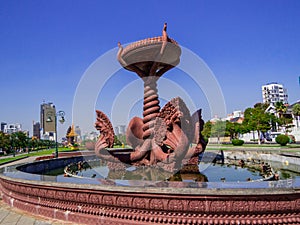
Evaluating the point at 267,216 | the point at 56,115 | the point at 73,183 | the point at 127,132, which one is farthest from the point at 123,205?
the point at 56,115

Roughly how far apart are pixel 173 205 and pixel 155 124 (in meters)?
6.08

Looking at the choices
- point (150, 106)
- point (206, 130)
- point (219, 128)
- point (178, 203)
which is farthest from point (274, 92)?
point (178, 203)

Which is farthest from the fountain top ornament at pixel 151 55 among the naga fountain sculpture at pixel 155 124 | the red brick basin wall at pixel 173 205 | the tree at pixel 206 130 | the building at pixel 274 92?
the building at pixel 274 92

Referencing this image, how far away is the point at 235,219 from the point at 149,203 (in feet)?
5.06

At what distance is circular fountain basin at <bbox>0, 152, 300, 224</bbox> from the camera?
4.52 meters

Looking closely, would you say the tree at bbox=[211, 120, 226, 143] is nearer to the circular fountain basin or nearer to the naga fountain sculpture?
the naga fountain sculpture

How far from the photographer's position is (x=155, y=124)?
10.7 m

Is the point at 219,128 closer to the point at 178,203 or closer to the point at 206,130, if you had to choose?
the point at 206,130

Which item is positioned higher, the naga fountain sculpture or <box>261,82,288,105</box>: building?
<box>261,82,288,105</box>: building

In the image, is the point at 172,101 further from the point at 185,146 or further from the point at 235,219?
the point at 235,219

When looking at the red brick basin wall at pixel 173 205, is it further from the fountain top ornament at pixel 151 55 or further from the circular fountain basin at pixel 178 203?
the fountain top ornament at pixel 151 55

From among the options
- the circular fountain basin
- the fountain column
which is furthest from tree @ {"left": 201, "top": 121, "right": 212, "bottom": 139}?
the circular fountain basin

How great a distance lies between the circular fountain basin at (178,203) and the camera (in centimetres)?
452

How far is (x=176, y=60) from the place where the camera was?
39.1 feet
